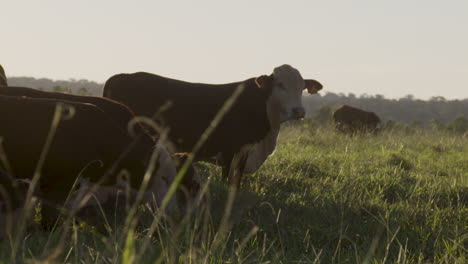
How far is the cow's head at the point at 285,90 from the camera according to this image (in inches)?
345

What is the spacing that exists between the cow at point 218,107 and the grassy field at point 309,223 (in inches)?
16.1

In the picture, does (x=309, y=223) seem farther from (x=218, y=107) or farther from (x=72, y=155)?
(x=218, y=107)

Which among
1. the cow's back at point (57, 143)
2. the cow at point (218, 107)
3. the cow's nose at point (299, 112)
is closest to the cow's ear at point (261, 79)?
the cow at point (218, 107)

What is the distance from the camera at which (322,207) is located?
6.19 meters

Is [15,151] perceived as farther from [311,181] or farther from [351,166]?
[351,166]

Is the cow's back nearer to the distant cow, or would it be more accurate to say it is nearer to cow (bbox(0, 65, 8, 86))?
cow (bbox(0, 65, 8, 86))

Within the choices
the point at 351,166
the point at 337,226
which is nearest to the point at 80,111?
the point at 337,226

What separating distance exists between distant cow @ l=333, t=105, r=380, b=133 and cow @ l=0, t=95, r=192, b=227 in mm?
13643

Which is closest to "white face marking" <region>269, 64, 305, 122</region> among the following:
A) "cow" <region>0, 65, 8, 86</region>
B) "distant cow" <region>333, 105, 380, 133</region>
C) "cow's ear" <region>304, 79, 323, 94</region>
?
"cow's ear" <region>304, 79, 323, 94</region>

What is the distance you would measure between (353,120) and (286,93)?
10552mm

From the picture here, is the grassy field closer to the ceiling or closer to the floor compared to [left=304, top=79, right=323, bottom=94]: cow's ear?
closer to the floor

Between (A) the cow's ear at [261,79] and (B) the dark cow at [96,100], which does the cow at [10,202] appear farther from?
(A) the cow's ear at [261,79]

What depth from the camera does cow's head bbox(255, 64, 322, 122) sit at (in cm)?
877

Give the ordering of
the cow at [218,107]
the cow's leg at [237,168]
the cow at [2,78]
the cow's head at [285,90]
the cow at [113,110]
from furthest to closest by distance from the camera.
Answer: the cow at [2,78] < the cow's head at [285,90] < the cow at [218,107] < the cow's leg at [237,168] < the cow at [113,110]
